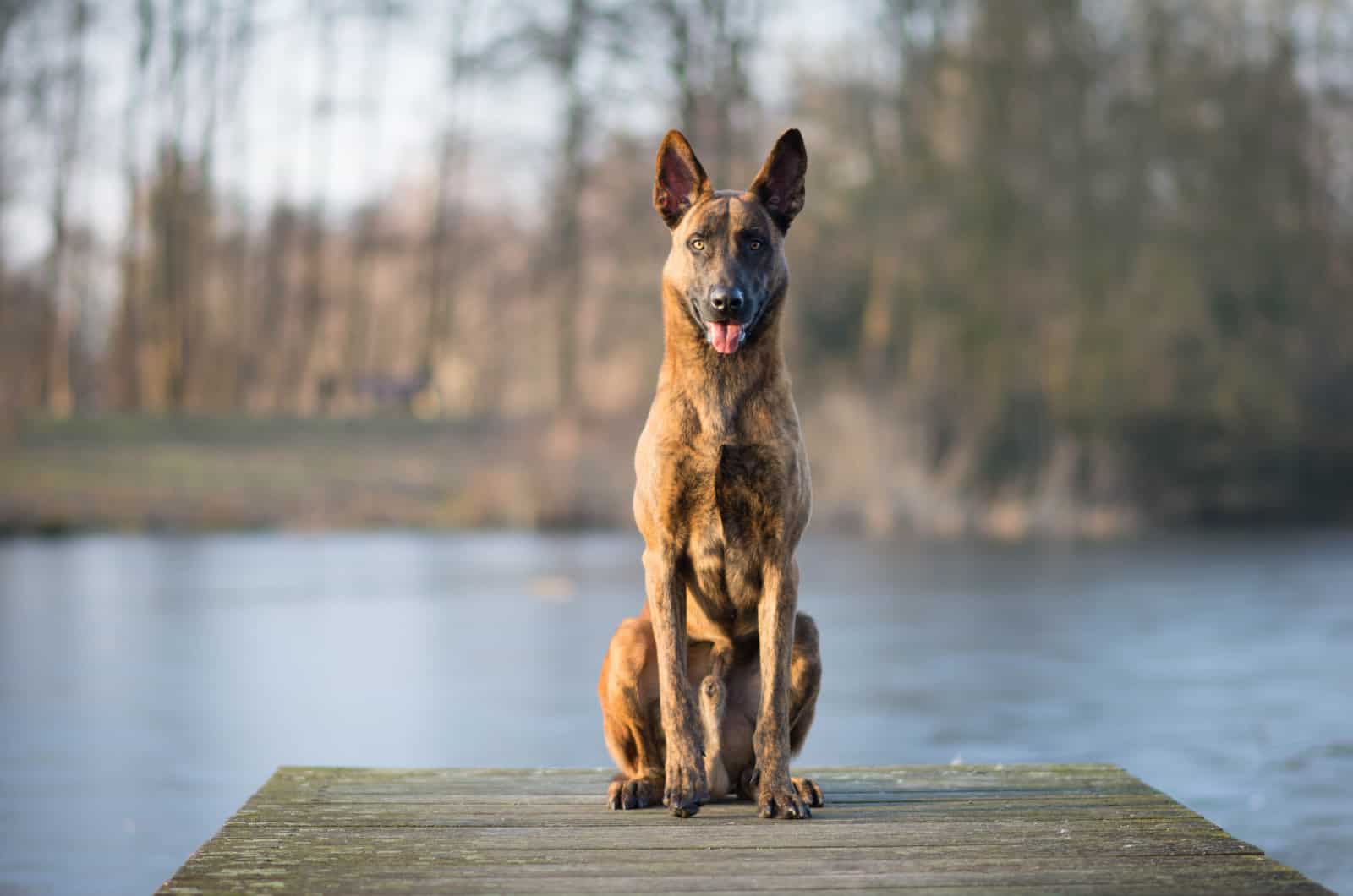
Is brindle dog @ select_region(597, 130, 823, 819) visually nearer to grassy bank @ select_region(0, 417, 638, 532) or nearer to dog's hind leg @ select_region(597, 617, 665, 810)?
dog's hind leg @ select_region(597, 617, 665, 810)

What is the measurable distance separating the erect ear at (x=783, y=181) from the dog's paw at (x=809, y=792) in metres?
1.70

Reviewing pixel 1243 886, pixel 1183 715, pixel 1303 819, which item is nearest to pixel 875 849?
pixel 1243 886

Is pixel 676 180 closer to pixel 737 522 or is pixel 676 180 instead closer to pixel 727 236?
pixel 727 236

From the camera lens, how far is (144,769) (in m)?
8.65

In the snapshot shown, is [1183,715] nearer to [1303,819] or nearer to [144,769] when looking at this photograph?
[1303,819]

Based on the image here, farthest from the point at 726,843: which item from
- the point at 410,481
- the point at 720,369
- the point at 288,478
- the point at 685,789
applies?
the point at 288,478

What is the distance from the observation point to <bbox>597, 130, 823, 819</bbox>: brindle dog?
13.6 feet

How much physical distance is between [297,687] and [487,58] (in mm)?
17587

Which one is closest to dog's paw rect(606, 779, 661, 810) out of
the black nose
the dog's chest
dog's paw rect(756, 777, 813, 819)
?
dog's paw rect(756, 777, 813, 819)

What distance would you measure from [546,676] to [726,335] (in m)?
7.82

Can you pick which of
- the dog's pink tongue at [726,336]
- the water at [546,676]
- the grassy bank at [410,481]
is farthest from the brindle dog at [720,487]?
the grassy bank at [410,481]

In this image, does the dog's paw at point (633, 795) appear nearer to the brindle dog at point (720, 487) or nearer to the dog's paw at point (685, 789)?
the brindle dog at point (720, 487)

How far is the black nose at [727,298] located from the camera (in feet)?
13.2

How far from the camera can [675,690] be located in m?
4.21
